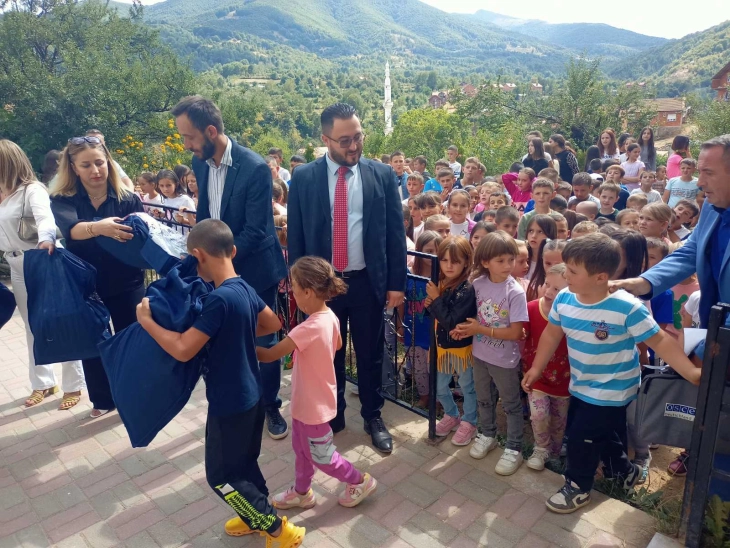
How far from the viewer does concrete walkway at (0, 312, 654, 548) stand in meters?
2.79

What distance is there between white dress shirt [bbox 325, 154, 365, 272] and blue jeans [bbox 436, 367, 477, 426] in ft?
3.17

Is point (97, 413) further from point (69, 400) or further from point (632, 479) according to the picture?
point (632, 479)

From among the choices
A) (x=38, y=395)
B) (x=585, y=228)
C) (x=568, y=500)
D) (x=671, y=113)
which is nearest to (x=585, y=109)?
(x=585, y=228)

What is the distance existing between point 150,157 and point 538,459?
17.9 m

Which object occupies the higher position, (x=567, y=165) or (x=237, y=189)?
(x=237, y=189)

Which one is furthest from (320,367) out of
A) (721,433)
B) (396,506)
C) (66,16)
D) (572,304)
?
(66,16)

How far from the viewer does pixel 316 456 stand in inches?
110

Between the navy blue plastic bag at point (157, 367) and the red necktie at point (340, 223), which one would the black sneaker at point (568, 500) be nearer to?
the red necktie at point (340, 223)

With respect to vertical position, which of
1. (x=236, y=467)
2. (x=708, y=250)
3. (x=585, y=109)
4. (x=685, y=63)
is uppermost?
(x=685, y=63)

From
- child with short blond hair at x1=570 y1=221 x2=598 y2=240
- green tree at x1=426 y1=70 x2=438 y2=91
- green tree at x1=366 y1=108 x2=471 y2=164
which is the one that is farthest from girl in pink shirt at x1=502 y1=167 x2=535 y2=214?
green tree at x1=426 y1=70 x2=438 y2=91

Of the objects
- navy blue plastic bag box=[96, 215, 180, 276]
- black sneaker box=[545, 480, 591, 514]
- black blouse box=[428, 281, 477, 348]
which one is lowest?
black sneaker box=[545, 480, 591, 514]

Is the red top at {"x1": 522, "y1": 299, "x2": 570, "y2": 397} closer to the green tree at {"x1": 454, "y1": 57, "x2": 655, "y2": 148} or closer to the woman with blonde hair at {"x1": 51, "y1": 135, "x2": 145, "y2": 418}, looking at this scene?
the woman with blonde hair at {"x1": 51, "y1": 135, "x2": 145, "y2": 418}

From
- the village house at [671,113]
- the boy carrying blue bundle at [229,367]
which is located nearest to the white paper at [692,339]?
the boy carrying blue bundle at [229,367]

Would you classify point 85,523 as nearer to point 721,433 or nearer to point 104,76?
point 721,433
